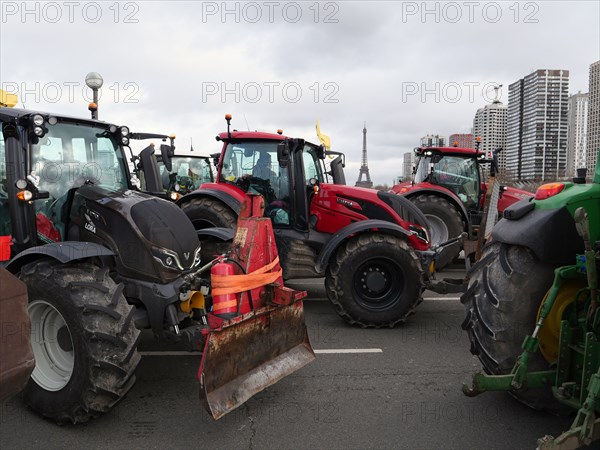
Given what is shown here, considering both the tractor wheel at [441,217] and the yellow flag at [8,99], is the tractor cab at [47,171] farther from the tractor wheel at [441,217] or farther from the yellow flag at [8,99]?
the tractor wheel at [441,217]

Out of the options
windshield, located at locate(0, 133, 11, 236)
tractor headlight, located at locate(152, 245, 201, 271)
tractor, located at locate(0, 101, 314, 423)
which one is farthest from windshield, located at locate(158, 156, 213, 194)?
tractor headlight, located at locate(152, 245, 201, 271)

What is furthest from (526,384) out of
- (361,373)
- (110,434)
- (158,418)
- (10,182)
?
(10,182)

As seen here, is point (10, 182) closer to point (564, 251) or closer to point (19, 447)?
point (19, 447)

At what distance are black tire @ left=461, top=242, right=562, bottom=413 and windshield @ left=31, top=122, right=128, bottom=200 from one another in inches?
132

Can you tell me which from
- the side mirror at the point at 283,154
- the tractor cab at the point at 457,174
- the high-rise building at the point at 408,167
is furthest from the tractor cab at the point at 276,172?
the high-rise building at the point at 408,167

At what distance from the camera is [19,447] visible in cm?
303

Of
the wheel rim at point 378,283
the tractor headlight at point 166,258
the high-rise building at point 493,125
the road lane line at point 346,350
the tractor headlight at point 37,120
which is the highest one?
the high-rise building at point 493,125

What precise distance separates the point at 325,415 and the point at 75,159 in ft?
9.88

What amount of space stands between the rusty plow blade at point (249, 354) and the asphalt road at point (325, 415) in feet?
0.79

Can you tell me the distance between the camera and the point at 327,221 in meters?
6.30

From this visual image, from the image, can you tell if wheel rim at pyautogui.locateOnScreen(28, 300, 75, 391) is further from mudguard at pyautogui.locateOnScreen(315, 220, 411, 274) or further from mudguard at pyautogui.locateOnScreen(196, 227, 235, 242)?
mudguard at pyautogui.locateOnScreen(315, 220, 411, 274)

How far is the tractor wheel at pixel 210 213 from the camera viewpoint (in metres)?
6.57

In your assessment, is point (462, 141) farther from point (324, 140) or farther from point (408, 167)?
point (408, 167)

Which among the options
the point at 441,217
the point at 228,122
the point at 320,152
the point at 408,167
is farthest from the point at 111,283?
the point at 408,167
